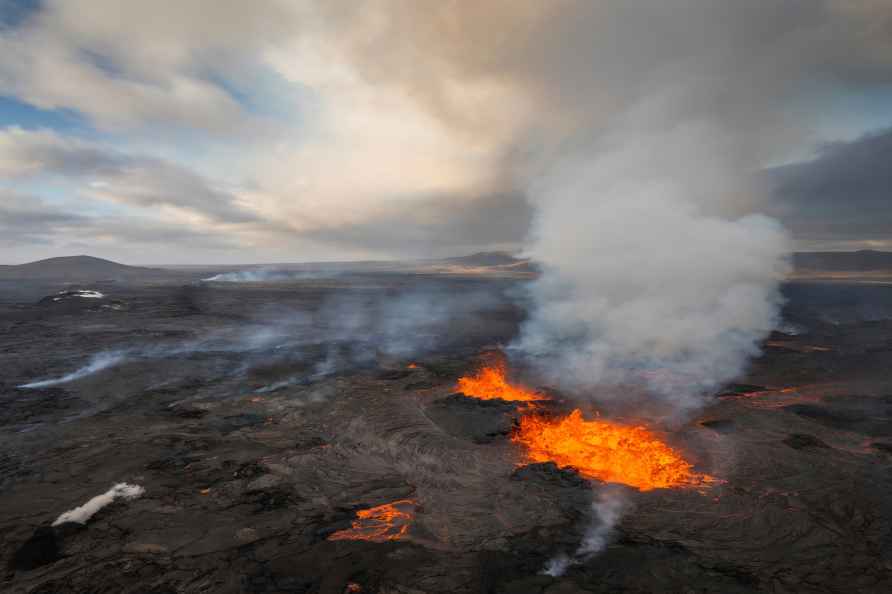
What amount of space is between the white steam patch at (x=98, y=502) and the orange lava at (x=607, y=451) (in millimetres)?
10646

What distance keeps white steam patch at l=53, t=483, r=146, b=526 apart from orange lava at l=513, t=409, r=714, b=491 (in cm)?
1065

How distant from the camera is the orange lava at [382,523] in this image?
28.0 ft

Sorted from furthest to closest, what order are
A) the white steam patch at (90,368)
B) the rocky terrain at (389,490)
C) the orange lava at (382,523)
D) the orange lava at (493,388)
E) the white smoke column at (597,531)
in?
1. the white steam patch at (90,368)
2. the orange lava at (493,388)
3. the orange lava at (382,523)
4. the white smoke column at (597,531)
5. the rocky terrain at (389,490)

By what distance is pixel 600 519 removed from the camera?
9.24 metres

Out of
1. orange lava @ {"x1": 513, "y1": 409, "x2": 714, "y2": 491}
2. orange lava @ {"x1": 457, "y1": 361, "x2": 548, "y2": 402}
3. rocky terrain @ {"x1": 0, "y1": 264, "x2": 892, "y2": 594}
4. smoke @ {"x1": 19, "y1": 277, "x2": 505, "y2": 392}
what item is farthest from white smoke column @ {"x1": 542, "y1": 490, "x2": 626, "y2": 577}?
smoke @ {"x1": 19, "y1": 277, "x2": 505, "y2": 392}

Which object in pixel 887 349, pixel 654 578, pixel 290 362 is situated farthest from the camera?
pixel 887 349

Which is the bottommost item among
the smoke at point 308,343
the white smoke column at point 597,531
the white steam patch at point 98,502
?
the white smoke column at point 597,531

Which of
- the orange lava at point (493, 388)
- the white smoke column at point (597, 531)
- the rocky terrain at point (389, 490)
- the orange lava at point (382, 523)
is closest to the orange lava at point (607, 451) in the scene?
the rocky terrain at point (389, 490)

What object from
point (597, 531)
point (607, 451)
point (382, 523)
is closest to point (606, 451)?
point (607, 451)

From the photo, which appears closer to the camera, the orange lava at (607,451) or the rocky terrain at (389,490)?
the rocky terrain at (389,490)

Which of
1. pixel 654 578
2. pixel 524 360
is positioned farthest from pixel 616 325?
pixel 654 578

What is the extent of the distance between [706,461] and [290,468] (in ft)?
40.5

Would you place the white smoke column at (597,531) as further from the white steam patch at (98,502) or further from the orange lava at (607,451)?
the white steam patch at (98,502)

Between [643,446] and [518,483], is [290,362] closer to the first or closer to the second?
[518,483]
